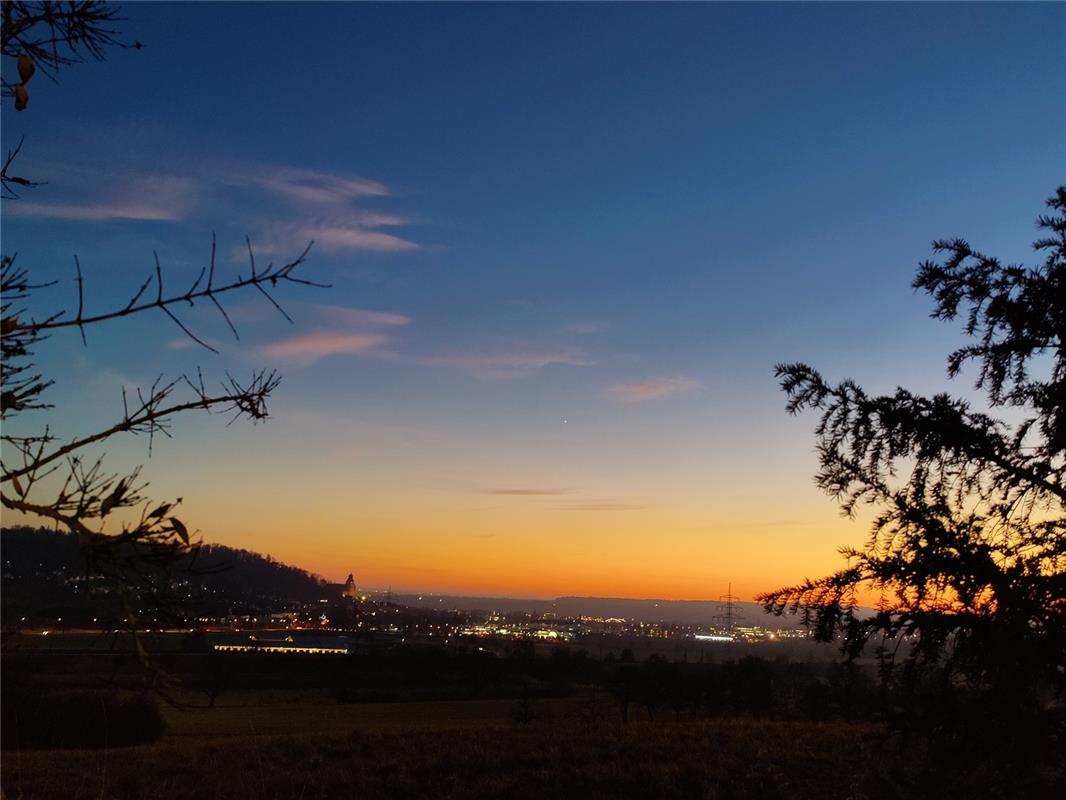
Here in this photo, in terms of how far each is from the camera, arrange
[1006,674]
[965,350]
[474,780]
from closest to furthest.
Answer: [1006,674] < [965,350] < [474,780]

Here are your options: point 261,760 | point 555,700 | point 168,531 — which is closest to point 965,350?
point 168,531

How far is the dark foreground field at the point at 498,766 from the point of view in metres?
11.2

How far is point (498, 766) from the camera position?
12984 millimetres

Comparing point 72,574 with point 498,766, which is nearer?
point 72,574

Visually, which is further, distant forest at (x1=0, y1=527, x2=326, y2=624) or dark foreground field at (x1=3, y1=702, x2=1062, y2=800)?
dark foreground field at (x1=3, y1=702, x2=1062, y2=800)

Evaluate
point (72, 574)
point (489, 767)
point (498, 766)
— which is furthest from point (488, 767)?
point (72, 574)

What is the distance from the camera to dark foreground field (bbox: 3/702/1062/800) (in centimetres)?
1116

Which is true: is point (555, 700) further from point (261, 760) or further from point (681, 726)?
point (261, 760)

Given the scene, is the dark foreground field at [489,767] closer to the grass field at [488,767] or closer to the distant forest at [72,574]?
the grass field at [488,767]

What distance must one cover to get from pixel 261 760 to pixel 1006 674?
13.7m

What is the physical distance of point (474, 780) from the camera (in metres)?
12.1

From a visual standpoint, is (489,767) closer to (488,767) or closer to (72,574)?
(488,767)

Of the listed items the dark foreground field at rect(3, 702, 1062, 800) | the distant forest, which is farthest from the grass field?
the distant forest

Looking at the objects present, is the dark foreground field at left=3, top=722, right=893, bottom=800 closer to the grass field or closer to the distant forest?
the grass field
